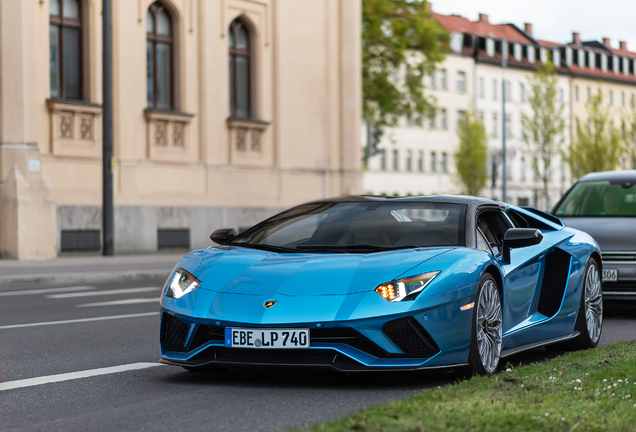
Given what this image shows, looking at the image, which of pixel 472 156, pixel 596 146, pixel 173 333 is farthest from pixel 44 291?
pixel 472 156

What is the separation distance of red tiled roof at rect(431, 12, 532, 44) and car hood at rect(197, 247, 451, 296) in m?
81.0

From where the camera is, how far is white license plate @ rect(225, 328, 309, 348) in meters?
6.00

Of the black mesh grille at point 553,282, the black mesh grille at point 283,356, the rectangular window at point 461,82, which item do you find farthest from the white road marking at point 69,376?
the rectangular window at point 461,82

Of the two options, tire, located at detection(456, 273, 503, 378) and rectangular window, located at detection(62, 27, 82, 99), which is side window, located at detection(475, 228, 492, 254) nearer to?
tire, located at detection(456, 273, 503, 378)

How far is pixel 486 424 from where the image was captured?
4.52 meters

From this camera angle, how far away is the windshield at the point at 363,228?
6910 mm

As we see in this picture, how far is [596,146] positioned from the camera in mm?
60812

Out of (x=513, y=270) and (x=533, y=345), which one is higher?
(x=513, y=270)

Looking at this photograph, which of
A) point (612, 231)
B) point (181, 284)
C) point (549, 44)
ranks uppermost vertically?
point (549, 44)

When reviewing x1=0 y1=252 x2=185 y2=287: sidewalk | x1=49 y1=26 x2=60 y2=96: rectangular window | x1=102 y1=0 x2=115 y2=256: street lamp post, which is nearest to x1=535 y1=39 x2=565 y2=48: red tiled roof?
x1=49 y1=26 x2=60 y2=96: rectangular window

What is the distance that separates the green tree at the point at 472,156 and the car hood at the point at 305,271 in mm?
65249

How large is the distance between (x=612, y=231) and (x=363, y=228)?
4.98m

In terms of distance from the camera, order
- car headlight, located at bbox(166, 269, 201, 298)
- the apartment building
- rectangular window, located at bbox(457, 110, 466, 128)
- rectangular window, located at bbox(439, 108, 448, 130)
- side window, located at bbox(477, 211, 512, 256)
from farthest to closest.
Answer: rectangular window, located at bbox(439, 108, 448, 130) < the apartment building < rectangular window, located at bbox(457, 110, 466, 128) < side window, located at bbox(477, 211, 512, 256) < car headlight, located at bbox(166, 269, 201, 298)

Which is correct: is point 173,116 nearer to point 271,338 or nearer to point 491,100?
point 271,338
